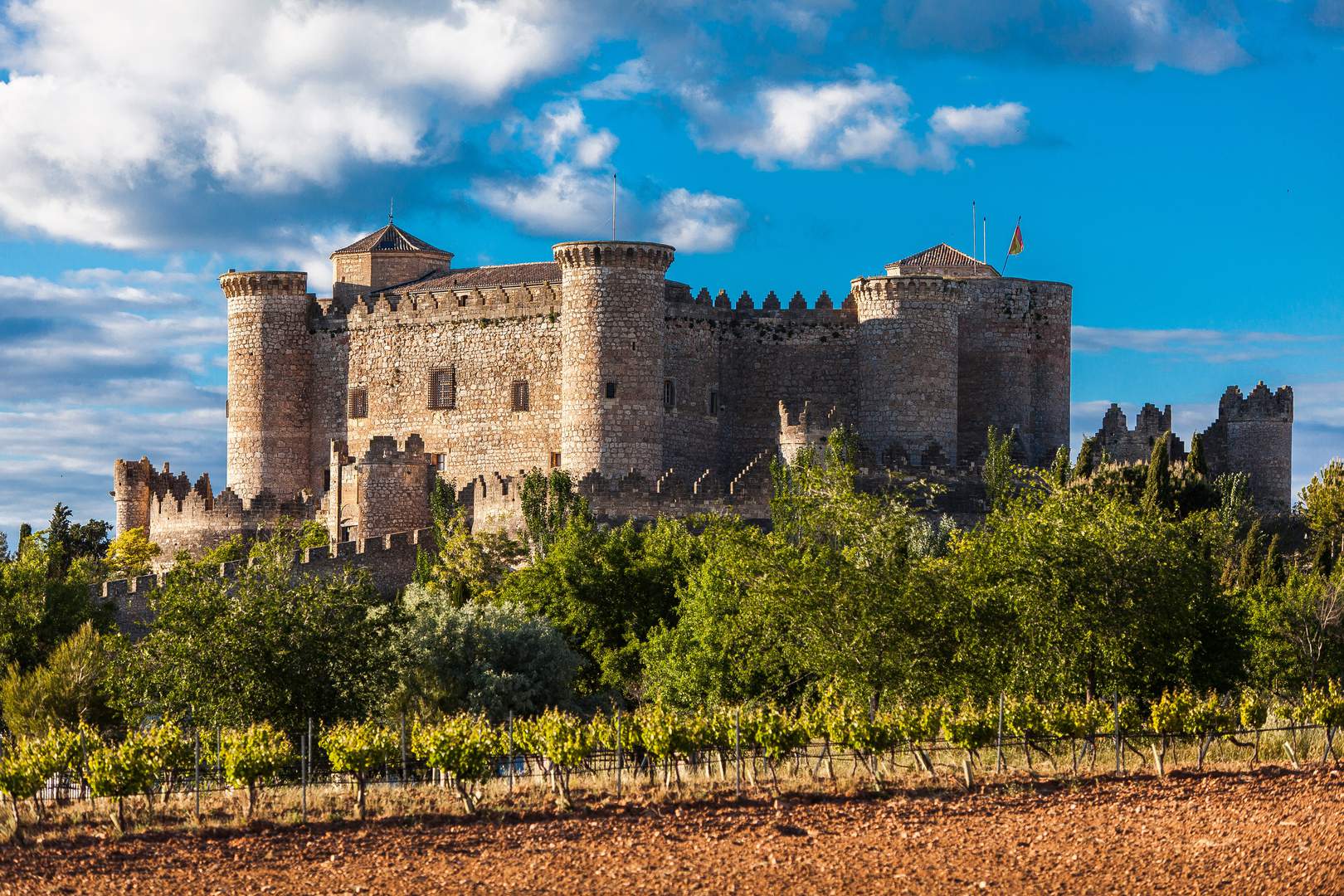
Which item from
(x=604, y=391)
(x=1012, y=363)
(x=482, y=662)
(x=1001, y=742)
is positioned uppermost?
(x=1012, y=363)

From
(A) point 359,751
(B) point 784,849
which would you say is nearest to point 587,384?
(A) point 359,751

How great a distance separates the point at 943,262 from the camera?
221 ft

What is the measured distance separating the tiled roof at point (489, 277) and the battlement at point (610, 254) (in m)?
3.62

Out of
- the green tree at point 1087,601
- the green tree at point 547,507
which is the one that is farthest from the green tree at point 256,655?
the green tree at point 547,507

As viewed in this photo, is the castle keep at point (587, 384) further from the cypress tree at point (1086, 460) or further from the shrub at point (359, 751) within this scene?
the shrub at point (359, 751)

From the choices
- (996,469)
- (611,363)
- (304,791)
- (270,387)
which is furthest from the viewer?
(270,387)

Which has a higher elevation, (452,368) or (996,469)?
(452,368)

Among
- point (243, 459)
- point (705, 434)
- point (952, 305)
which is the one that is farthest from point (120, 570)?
point (952, 305)

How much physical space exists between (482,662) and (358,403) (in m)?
25.5

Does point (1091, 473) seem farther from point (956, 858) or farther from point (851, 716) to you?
point (956, 858)

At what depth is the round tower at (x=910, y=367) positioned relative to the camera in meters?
61.7

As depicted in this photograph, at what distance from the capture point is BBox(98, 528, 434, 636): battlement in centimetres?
5203

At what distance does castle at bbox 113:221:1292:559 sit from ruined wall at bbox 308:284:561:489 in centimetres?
8

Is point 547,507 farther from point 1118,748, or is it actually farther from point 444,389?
point 1118,748
